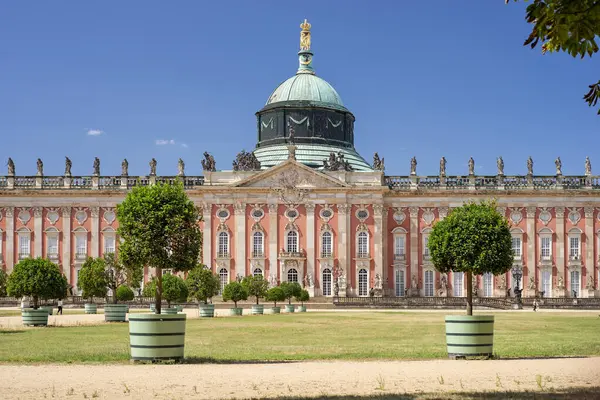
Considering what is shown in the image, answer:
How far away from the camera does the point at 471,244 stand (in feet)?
73.4

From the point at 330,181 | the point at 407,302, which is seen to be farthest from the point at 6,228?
the point at 407,302

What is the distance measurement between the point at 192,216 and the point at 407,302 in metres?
41.6

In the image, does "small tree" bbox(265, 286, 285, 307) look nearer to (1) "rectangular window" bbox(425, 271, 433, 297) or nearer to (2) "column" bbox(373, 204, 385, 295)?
(2) "column" bbox(373, 204, 385, 295)

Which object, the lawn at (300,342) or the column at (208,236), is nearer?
the lawn at (300,342)

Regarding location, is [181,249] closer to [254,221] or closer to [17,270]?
[17,270]

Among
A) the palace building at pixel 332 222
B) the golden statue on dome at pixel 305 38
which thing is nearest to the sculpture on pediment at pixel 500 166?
the palace building at pixel 332 222

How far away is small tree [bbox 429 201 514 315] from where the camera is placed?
2244 centimetres

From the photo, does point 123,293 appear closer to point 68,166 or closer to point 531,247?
point 68,166

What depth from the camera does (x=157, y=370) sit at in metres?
17.2

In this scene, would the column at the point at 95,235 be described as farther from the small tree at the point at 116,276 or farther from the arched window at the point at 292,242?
the arched window at the point at 292,242

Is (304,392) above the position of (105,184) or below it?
below

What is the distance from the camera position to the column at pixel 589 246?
72188 mm

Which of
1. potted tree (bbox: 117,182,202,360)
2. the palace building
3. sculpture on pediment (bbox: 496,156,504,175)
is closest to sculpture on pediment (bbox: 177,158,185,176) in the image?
the palace building

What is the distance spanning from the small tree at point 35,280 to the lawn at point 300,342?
5.79 meters
